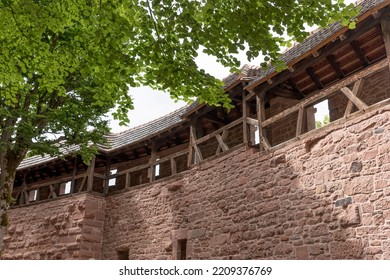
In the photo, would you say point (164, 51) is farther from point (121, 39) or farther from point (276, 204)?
point (276, 204)

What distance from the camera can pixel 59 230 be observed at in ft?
46.5

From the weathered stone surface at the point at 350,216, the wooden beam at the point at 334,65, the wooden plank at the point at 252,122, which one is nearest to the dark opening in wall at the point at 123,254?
the wooden plank at the point at 252,122

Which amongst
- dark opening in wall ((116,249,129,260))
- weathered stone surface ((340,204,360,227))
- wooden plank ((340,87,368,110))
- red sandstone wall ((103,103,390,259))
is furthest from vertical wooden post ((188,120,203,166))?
weathered stone surface ((340,204,360,227))

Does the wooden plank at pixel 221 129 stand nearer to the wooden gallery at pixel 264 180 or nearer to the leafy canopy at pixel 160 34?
the wooden gallery at pixel 264 180

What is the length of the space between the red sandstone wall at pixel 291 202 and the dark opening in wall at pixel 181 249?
115 millimetres

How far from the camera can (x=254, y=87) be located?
940 cm

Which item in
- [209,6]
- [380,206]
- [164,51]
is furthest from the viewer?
[380,206]

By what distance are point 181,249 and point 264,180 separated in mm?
4003

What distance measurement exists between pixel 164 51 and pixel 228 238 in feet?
17.3

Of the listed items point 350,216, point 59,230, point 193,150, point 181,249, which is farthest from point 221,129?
point 59,230

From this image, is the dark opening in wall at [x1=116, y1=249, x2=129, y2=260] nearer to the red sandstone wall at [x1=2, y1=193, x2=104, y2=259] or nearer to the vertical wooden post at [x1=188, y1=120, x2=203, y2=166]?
the red sandstone wall at [x1=2, y1=193, x2=104, y2=259]

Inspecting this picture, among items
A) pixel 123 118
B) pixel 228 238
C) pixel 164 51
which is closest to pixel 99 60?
pixel 164 51

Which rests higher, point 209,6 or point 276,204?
point 209,6

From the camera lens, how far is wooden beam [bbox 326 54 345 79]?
899cm
